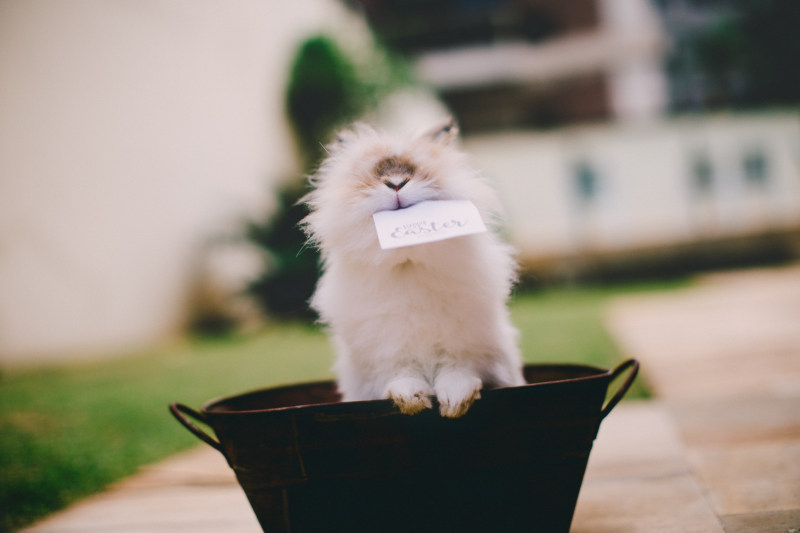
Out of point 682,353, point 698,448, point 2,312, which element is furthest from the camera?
point 2,312

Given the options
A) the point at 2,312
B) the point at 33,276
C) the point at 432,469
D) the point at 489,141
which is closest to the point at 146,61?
the point at 33,276

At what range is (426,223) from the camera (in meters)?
0.82

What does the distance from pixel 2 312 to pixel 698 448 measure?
3.13 meters

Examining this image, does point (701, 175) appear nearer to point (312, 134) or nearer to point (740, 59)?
point (740, 59)

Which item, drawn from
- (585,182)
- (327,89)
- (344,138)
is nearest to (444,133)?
(344,138)

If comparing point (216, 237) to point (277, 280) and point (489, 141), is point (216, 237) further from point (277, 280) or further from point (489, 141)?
point (489, 141)

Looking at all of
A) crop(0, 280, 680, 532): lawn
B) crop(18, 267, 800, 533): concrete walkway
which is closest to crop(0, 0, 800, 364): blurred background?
crop(0, 280, 680, 532): lawn

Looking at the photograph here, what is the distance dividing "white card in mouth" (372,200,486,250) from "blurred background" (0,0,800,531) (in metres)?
0.23

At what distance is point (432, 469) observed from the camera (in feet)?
2.52

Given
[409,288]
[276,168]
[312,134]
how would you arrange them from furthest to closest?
[312,134] < [276,168] < [409,288]

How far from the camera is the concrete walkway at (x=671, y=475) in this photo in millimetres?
963

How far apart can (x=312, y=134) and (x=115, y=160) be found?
248cm

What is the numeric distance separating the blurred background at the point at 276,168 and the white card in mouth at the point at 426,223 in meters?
0.23

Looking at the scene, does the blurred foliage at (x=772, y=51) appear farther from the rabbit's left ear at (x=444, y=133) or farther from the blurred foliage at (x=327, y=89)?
the rabbit's left ear at (x=444, y=133)
